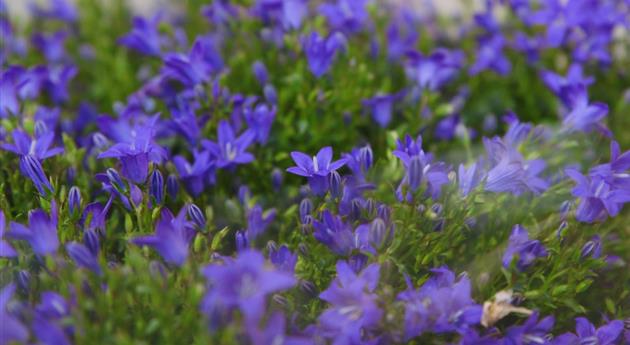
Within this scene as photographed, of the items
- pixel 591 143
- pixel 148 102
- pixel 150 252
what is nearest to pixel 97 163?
pixel 148 102

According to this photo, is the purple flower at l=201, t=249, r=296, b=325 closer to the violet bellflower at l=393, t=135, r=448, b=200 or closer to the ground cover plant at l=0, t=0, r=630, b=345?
the ground cover plant at l=0, t=0, r=630, b=345

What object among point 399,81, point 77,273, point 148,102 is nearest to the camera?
point 77,273

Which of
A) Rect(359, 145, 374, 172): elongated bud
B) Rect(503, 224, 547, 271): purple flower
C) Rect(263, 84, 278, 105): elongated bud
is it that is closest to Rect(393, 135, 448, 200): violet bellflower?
Rect(359, 145, 374, 172): elongated bud

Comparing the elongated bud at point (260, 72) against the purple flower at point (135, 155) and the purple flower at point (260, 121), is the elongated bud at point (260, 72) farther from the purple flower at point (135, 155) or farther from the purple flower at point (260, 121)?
the purple flower at point (135, 155)

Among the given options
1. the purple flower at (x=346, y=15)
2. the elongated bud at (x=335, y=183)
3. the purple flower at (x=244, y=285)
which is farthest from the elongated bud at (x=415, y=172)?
the purple flower at (x=346, y=15)

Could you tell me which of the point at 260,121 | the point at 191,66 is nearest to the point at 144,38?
the point at 191,66

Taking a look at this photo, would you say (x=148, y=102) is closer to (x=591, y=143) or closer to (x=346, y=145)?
(x=346, y=145)
